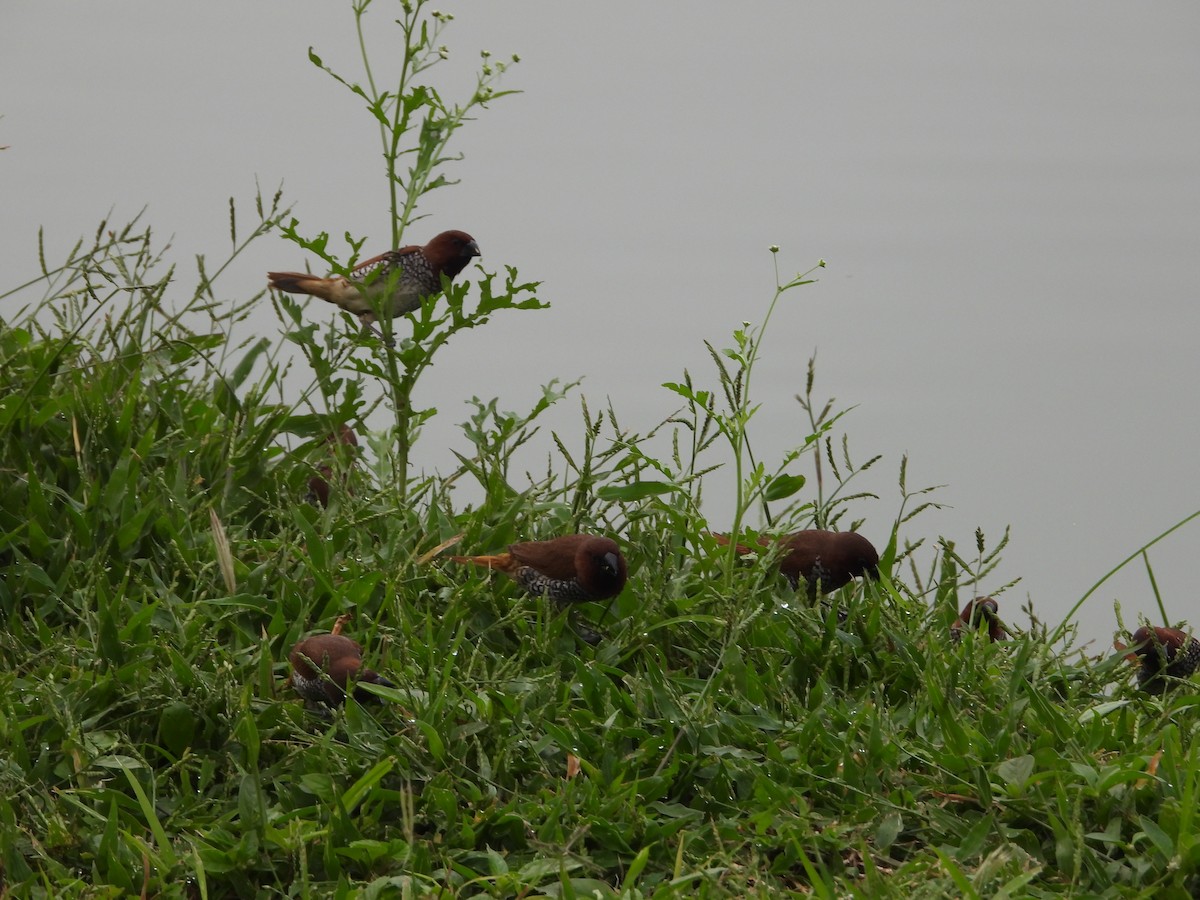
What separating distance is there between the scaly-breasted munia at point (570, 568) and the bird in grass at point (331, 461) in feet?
2.79

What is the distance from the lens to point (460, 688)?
3.04 m

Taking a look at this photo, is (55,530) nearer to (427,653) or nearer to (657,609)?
(427,653)

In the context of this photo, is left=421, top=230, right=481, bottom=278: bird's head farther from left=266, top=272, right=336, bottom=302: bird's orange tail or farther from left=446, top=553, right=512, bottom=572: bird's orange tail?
left=446, top=553, right=512, bottom=572: bird's orange tail

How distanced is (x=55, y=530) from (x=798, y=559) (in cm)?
202

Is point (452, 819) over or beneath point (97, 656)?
beneath

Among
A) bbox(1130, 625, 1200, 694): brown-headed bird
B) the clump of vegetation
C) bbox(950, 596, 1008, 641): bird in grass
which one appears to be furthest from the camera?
bbox(950, 596, 1008, 641): bird in grass

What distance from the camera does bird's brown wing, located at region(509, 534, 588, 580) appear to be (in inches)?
125

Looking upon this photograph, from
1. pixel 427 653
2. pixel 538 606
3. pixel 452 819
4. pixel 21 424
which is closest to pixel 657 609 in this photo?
pixel 538 606

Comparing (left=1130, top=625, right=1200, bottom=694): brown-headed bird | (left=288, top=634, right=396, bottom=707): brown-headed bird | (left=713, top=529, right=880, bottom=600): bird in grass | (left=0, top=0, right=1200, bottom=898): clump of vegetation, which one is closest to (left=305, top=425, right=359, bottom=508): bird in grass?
(left=0, top=0, right=1200, bottom=898): clump of vegetation

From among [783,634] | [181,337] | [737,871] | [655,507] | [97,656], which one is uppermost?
[181,337]

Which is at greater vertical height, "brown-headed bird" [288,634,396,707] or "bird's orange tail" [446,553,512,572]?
"bird's orange tail" [446,553,512,572]

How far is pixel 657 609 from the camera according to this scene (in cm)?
349

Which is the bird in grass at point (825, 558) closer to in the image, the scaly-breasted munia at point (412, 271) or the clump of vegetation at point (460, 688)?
the clump of vegetation at point (460, 688)

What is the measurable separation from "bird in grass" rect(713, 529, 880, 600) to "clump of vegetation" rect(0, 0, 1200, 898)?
0.28 feet
